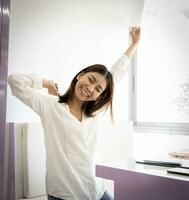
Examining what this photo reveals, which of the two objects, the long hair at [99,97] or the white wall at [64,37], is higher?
the white wall at [64,37]

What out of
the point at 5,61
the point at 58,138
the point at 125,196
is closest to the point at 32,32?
the point at 5,61

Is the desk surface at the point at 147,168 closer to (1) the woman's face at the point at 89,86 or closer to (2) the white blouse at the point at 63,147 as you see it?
(2) the white blouse at the point at 63,147

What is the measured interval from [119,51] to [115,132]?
2.21 feet

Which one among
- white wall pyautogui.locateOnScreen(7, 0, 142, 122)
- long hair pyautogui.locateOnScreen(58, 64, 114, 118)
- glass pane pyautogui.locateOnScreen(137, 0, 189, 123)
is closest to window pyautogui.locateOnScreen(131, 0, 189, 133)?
glass pane pyautogui.locateOnScreen(137, 0, 189, 123)

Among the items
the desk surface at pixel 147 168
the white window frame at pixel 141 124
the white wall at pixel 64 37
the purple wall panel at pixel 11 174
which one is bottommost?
the purple wall panel at pixel 11 174

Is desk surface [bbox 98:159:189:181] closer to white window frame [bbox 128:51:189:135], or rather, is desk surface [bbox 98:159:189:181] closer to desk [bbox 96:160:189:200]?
desk [bbox 96:160:189:200]

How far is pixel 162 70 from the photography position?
2.15m

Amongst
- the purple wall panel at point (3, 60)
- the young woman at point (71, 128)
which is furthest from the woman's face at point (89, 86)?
the purple wall panel at point (3, 60)

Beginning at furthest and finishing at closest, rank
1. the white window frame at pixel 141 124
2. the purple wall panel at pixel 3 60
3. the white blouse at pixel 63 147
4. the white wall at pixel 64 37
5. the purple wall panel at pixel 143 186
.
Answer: the white window frame at pixel 141 124 → the white wall at pixel 64 37 → the white blouse at pixel 63 147 → the purple wall panel at pixel 3 60 → the purple wall panel at pixel 143 186

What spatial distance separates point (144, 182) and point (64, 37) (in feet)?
3.77

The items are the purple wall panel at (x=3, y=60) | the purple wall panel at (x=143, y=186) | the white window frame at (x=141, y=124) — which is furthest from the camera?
the white window frame at (x=141, y=124)

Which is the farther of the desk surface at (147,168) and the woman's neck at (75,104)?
the woman's neck at (75,104)

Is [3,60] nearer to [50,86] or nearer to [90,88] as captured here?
[50,86]

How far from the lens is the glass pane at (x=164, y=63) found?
2041mm
